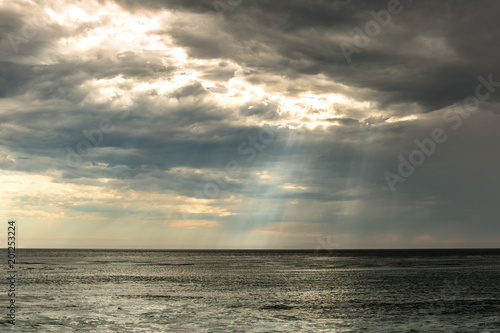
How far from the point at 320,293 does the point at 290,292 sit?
13.1 ft

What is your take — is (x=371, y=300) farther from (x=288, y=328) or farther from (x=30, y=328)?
(x=30, y=328)

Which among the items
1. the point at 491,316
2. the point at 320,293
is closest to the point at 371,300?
the point at 320,293

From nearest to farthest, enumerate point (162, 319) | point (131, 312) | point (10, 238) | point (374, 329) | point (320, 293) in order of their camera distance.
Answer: point (10, 238), point (374, 329), point (162, 319), point (131, 312), point (320, 293)

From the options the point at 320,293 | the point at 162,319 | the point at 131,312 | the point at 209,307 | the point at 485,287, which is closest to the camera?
the point at 162,319

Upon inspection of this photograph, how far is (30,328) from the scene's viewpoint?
34.0m

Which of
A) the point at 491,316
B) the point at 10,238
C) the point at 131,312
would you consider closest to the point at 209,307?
the point at 131,312

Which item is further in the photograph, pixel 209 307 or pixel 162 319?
pixel 209 307

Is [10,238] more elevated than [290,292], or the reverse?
[10,238]

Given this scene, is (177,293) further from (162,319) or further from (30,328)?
(30,328)

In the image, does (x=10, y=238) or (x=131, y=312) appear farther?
(x=131, y=312)

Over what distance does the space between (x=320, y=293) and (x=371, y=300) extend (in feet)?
28.0

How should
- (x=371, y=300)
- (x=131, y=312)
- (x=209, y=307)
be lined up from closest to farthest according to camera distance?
1. (x=131, y=312)
2. (x=209, y=307)
3. (x=371, y=300)

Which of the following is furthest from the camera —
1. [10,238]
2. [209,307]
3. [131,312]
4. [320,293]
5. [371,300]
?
[320,293]

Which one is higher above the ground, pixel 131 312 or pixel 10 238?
pixel 10 238
